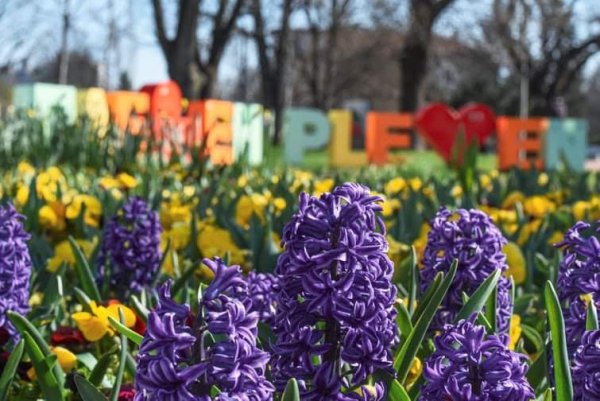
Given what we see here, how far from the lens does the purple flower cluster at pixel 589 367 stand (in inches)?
36.5

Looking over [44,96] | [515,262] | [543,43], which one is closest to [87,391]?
[515,262]

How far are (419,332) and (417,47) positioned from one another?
23991 mm

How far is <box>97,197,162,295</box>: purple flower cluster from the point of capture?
1.94 m

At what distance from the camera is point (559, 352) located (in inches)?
37.2

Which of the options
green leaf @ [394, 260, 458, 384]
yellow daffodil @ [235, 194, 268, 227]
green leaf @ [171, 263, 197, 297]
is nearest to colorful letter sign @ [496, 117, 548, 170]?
yellow daffodil @ [235, 194, 268, 227]

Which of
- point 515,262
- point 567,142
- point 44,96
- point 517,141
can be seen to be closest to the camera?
point 515,262

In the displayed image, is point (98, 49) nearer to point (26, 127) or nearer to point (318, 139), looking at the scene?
point (318, 139)

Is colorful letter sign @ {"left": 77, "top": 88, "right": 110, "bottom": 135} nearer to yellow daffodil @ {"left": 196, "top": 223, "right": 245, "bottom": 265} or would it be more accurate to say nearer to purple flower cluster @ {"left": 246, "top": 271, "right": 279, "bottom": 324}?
yellow daffodil @ {"left": 196, "top": 223, "right": 245, "bottom": 265}

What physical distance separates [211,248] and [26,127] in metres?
4.29

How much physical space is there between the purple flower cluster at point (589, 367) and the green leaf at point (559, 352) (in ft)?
0.05

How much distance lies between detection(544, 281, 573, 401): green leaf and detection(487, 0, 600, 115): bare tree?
27.0 m

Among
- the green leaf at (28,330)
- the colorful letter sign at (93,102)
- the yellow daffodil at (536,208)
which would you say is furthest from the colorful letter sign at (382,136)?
the green leaf at (28,330)

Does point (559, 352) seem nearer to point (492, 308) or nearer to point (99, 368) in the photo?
point (492, 308)

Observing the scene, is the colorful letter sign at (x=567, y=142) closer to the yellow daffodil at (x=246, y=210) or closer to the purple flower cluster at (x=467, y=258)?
the yellow daffodil at (x=246, y=210)
